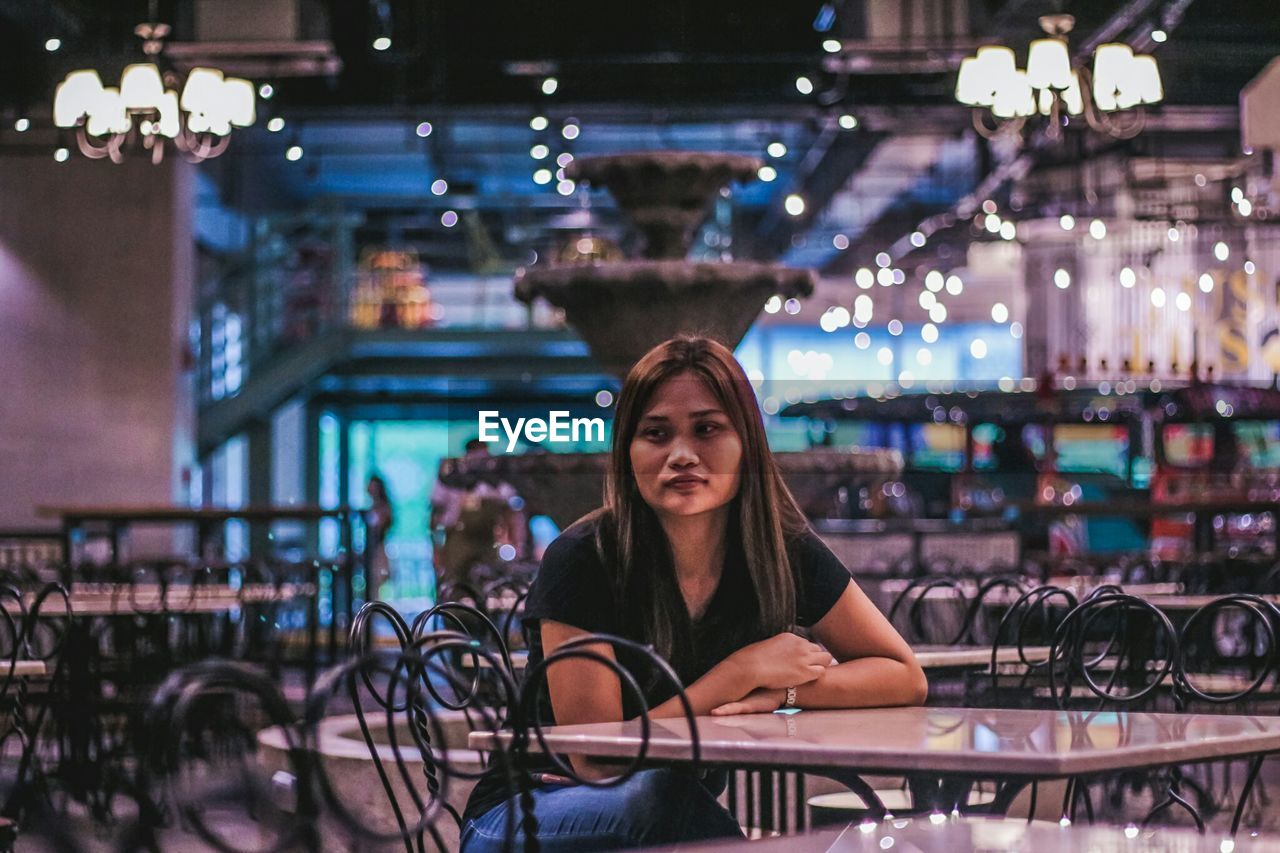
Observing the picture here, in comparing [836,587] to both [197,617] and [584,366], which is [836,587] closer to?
[197,617]

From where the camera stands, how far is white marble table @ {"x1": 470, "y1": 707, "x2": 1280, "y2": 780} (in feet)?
6.67

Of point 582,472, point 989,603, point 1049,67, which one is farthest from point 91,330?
point 989,603

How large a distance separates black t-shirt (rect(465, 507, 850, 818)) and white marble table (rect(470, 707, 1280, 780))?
0.17m

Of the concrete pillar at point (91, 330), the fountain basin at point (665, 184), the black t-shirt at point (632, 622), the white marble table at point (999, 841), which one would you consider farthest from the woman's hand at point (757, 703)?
the concrete pillar at point (91, 330)

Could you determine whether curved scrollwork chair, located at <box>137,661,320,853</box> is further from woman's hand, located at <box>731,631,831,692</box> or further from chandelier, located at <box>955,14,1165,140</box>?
chandelier, located at <box>955,14,1165,140</box>

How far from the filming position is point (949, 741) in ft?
7.11

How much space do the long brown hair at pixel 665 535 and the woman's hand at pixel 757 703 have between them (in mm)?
127

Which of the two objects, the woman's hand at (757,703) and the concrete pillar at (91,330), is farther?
the concrete pillar at (91,330)

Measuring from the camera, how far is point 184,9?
436 inches

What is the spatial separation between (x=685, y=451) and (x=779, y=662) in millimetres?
357

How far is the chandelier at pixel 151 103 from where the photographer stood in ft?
27.8

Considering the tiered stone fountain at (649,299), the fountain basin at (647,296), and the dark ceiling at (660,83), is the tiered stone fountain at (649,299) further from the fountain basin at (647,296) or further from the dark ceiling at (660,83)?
the dark ceiling at (660,83)

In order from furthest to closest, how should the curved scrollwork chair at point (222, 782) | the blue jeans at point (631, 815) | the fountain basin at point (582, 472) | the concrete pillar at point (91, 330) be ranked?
the concrete pillar at point (91, 330) < the fountain basin at point (582, 472) < the blue jeans at point (631, 815) < the curved scrollwork chair at point (222, 782)

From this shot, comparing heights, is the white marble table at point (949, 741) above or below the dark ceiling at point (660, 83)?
below
